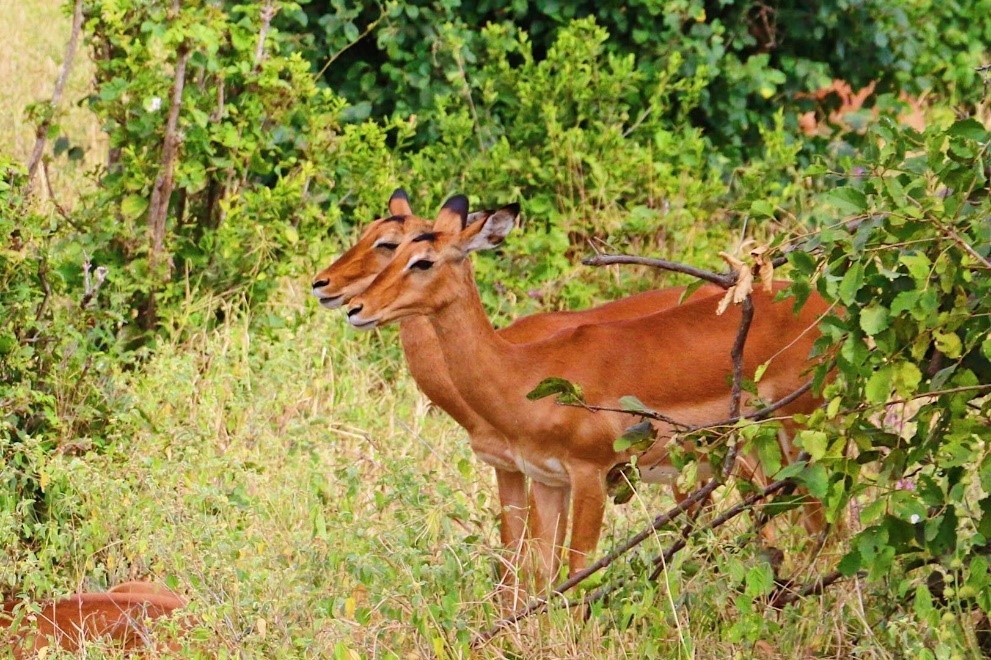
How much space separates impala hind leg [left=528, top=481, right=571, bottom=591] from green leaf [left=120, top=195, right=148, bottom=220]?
2.08 m

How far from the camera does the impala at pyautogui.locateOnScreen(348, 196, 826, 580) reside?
4.82 m

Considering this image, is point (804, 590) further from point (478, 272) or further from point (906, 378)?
point (478, 272)

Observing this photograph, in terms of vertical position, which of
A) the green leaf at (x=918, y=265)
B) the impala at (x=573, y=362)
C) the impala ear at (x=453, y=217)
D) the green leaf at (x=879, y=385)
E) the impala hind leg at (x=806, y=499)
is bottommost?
the impala hind leg at (x=806, y=499)

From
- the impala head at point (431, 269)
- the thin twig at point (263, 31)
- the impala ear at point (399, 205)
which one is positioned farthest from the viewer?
the thin twig at point (263, 31)

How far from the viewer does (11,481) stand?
17.4 feet

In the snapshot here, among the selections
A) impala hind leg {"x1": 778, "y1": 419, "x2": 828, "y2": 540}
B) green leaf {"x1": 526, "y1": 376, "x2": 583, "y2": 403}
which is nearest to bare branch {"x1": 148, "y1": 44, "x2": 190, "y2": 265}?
impala hind leg {"x1": 778, "y1": 419, "x2": 828, "y2": 540}

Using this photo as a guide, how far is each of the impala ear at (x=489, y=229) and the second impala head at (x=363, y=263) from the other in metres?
0.31

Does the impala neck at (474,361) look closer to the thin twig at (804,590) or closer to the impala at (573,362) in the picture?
the impala at (573,362)

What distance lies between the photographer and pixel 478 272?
7.31 metres

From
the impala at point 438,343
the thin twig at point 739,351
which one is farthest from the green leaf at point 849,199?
the impala at point 438,343

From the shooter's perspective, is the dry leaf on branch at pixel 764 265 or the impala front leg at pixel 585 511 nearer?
the dry leaf on branch at pixel 764 265

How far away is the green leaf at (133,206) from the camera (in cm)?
647

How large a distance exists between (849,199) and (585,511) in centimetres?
154

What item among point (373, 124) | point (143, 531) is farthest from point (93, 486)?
point (373, 124)
